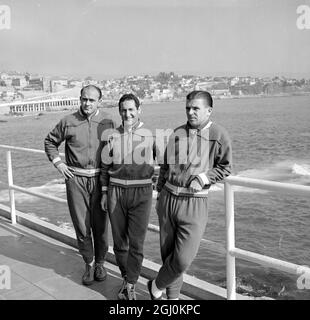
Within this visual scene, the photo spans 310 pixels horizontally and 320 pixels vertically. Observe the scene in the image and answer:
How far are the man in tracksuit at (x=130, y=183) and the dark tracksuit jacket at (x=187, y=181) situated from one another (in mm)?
292

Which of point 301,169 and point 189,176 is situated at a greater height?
point 189,176

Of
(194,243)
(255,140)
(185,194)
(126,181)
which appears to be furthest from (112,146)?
(255,140)

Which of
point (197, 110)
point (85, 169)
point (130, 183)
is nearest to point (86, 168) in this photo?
point (85, 169)

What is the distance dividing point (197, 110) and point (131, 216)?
0.97 m

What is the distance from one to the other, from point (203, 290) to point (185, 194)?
3.11ft

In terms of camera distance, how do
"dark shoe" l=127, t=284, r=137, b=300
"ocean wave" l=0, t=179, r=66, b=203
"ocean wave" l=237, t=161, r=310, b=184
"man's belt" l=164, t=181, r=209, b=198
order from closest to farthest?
"man's belt" l=164, t=181, r=209, b=198
"dark shoe" l=127, t=284, r=137, b=300
"ocean wave" l=0, t=179, r=66, b=203
"ocean wave" l=237, t=161, r=310, b=184

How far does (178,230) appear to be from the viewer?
263cm

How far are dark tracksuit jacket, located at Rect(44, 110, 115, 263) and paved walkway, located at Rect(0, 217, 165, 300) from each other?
266 mm

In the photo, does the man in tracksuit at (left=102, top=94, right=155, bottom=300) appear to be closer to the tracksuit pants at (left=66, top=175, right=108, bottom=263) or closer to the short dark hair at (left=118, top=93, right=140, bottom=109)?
the short dark hair at (left=118, top=93, right=140, bottom=109)

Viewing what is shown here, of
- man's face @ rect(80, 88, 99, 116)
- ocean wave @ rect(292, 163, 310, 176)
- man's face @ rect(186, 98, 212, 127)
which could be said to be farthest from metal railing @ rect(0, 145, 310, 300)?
ocean wave @ rect(292, 163, 310, 176)

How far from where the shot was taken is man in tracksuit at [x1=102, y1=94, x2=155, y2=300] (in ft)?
9.69

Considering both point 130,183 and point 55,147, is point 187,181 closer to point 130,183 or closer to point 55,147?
point 130,183
